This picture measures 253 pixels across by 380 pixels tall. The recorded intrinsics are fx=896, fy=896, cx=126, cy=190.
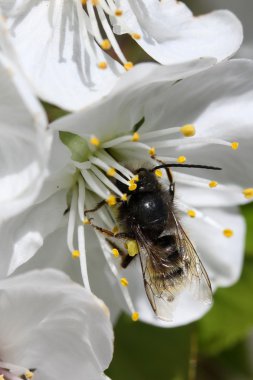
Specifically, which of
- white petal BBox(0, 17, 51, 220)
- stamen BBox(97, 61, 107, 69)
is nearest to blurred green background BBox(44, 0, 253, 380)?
stamen BBox(97, 61, 107, 69)

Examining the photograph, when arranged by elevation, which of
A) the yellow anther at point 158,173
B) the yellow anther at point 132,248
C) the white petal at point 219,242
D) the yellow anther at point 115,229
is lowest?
the white petal at point 219,242

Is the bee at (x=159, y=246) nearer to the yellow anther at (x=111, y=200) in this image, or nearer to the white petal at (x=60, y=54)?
the yellow anther at (x=111, y=200)

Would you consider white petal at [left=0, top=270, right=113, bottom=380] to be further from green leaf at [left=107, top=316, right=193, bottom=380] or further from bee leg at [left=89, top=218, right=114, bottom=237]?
green leaf at [left=107, top=316, right=193, bottom=380]

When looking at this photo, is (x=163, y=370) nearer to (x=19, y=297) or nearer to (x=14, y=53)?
(x=19, y=297)

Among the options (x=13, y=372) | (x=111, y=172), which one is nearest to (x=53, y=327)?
(x=13, y=372)

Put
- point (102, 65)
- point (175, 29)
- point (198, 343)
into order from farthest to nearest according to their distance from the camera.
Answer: point (198, 343), point (175, 29), point (102, 65)

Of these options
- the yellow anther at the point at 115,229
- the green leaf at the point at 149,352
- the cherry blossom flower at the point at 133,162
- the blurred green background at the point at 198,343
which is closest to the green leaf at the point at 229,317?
the blurred green background at the point at 198,343

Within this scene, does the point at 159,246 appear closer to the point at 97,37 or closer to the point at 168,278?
the point at 168,278
